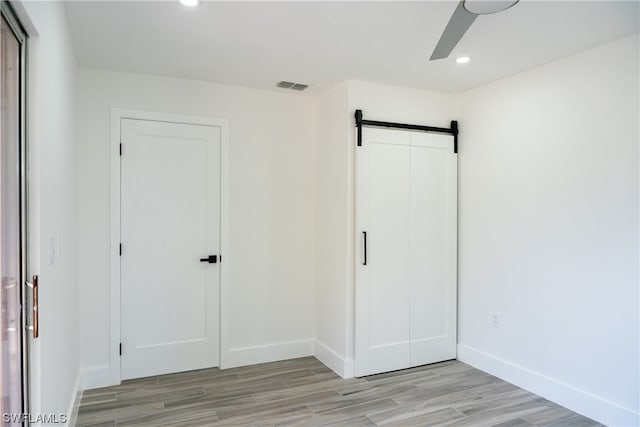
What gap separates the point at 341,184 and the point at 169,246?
62.4 inches

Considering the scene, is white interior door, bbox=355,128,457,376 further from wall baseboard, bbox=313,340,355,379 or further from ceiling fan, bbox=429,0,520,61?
ceiling fan, bbox=429,0,520,61

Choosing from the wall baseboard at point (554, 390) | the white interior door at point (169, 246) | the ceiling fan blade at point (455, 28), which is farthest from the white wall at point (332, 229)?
the ceiling fan blade at point (455, 28)

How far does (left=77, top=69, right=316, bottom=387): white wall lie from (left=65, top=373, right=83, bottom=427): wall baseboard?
8.5 inches

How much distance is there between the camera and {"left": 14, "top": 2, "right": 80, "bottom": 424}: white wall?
5.49ft

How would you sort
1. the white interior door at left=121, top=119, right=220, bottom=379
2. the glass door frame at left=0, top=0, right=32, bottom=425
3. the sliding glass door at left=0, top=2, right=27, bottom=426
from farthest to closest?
the white interior door at left=121, top=119, right=220, bottom=379, the glass door frame at left=0, top=0, right=32, bottom=425, the sliding glass door at left=0, top=2, right=27, bottom=426

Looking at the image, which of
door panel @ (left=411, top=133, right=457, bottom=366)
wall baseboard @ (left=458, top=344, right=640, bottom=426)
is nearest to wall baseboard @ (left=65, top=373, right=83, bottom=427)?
door panel @ (left=411, top=133, right=457, bottom=366)

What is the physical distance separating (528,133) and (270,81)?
2.19 m

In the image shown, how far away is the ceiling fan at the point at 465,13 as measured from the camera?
5.31 ft

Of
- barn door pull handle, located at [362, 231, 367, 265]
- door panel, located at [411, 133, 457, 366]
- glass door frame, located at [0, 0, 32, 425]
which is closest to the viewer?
glass door frame, located at [0, 0, 32, 425]

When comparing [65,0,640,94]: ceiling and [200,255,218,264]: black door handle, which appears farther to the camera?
[200,255,218,264]: black door handle

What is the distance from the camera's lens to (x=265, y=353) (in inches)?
155

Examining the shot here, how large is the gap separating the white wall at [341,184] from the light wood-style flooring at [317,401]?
0.40m

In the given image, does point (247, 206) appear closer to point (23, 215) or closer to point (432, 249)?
point (432, 249)

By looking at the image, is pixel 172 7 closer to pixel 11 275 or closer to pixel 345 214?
pixel 11 275
